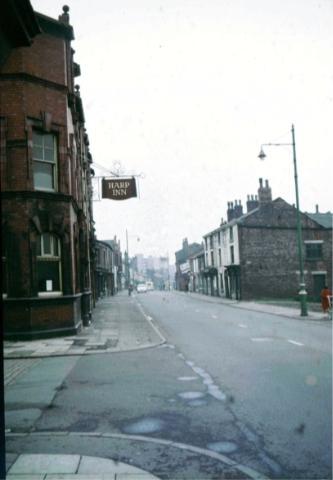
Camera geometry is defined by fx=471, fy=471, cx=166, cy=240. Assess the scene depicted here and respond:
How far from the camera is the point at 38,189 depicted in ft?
55.7

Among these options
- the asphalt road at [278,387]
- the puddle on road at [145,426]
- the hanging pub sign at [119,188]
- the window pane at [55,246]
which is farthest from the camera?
the hanging pub sign at [119,188]

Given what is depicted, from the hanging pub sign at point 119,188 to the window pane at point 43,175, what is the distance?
2.09 metres

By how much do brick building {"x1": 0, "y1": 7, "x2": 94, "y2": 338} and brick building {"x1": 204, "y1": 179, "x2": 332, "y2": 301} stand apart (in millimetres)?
29424

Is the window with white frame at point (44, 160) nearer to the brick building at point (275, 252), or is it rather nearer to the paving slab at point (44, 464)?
the paving slab at point (44, 464)

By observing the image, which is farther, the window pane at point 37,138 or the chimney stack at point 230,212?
the chimney stack at point 230,212

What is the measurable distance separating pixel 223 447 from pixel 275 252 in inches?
1634

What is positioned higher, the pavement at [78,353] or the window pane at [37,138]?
the window pane at [37,138]

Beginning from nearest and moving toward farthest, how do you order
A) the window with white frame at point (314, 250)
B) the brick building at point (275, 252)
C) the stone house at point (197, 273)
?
1. the brick building at point (275, 252)
2. the window with white frame at point (314, 250)
3. the stone house at point (197, 273)

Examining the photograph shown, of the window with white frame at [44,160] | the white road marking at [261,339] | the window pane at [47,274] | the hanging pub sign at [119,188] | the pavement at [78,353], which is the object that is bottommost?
the white road marking at [261,339]

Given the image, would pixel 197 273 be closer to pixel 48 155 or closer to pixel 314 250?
pixel 314 250

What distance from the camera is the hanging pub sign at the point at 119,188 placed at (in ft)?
60.3

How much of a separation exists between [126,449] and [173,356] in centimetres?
720

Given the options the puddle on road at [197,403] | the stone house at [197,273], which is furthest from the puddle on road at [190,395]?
the stone house at [197,273]

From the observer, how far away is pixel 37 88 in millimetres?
16938
